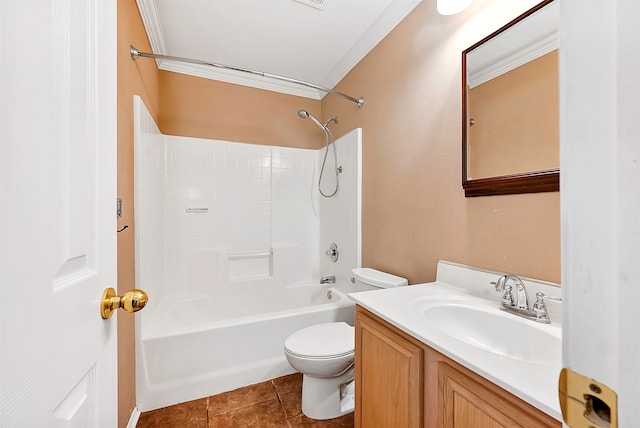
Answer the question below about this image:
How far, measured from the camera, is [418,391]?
82 centimetres

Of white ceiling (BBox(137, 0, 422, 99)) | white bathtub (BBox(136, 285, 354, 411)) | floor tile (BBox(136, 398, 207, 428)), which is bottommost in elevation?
floor tile (BBox(136, 398, 207, 428))

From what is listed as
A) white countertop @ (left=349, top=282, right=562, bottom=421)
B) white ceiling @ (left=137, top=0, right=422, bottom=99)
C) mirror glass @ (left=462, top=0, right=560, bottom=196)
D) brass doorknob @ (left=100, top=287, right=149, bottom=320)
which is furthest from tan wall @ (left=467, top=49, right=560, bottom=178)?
brass doorknob @ (left=100, top=287, right=149, bottom=320)

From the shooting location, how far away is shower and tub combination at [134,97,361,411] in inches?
65.0

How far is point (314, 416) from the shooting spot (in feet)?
4.89

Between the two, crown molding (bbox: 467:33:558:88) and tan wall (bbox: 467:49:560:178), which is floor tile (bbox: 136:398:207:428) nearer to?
tan wall (bbox: 467:49:560:178)

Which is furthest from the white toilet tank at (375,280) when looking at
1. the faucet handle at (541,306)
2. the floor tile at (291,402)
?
the floor tile at (291,402)

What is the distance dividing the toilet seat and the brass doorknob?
1.04m

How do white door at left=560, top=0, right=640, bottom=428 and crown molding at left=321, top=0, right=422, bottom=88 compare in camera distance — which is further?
crown molding at left=321, top=0, right=422, bottom=88

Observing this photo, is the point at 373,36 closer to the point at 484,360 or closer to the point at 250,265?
the point at 484,360

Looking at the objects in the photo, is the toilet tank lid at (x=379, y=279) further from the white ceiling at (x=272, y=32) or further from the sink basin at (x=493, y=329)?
the white ceiling at (x=272, y=32)

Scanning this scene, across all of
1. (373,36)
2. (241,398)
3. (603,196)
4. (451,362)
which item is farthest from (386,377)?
(373,36)

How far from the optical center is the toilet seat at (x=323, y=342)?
1396 millimetres
